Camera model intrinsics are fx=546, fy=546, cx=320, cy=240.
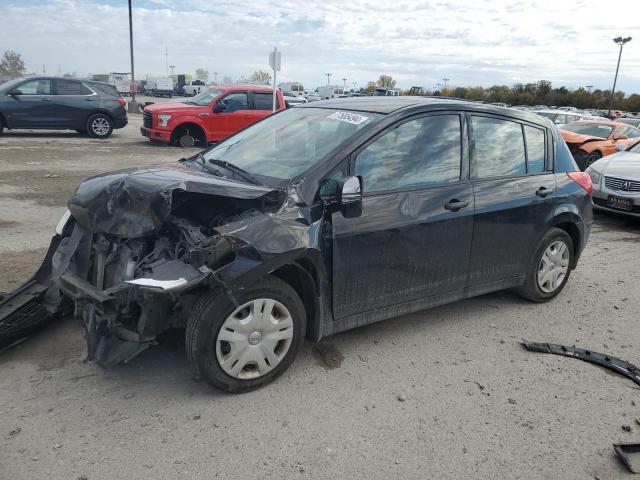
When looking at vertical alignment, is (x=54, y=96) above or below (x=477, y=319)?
above

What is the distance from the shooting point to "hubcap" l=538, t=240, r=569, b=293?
485cm

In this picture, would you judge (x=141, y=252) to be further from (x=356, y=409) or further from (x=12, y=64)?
(x=12, y=64)

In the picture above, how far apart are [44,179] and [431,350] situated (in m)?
8.30

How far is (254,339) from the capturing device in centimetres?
326

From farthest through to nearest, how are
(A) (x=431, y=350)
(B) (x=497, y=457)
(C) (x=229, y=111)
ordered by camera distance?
(C) (x=229, y=111) → (A) (x=431, y=350) → (B) (x=497, y=457)

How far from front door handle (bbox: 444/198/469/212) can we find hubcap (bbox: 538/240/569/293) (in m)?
1.26

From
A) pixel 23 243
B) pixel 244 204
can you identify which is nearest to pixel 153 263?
pixel 244 204

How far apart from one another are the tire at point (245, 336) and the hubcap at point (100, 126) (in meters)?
15.1

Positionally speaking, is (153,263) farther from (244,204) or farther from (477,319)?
(477,319)

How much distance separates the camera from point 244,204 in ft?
11.1

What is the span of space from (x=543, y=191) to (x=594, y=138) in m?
11.1

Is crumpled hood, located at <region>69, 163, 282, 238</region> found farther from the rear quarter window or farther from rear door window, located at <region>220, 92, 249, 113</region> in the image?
the rear quarter window

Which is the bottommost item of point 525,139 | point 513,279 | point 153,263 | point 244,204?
point 513,279

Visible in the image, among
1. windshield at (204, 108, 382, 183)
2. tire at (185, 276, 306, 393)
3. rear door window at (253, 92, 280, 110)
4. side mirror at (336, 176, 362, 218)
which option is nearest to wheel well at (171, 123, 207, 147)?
rear door window at (253, 92, 280, 110)
